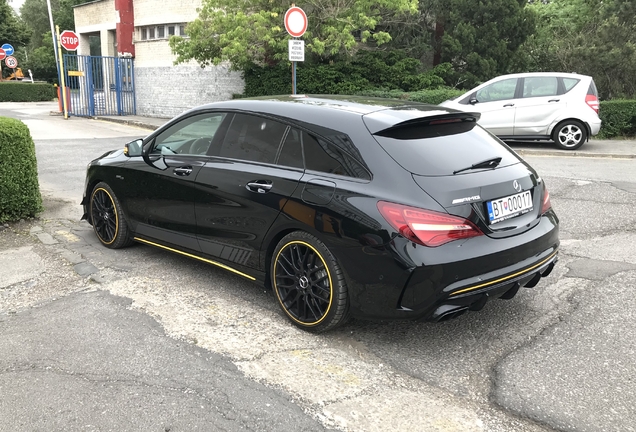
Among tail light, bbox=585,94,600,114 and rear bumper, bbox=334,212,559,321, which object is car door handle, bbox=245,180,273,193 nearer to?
rear bumper, bbox=334,212,559,321

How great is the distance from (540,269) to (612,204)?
433cm

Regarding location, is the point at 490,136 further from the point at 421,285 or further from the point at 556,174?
the point at 556,174

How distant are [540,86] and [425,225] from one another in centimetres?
1003

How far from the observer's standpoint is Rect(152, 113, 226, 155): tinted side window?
4648 mm

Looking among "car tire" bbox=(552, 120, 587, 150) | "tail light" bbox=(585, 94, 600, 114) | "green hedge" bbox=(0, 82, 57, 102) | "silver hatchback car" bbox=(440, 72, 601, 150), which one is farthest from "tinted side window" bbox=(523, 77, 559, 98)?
"green hedge" bbox=(0, 82, 57, 102)

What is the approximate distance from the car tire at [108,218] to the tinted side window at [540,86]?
9.50m

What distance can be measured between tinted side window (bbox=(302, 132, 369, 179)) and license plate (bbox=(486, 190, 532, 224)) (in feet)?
2.66

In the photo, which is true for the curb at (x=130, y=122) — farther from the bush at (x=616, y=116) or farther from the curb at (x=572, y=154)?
the bush at (x=616, y=116)

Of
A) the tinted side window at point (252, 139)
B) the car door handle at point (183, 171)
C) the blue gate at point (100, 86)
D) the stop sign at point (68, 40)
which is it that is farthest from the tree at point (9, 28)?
the tinted side window at point (252, 139)

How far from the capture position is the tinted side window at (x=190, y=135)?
4.65 metres

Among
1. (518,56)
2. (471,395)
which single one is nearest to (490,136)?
(471,395)

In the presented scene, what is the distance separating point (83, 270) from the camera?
5.07 meters

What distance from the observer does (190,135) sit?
496 cm

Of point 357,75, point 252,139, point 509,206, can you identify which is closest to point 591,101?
point 357,75
